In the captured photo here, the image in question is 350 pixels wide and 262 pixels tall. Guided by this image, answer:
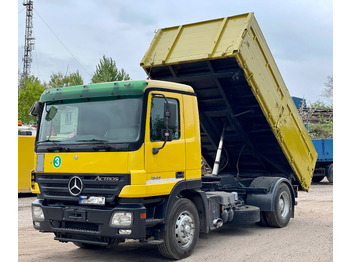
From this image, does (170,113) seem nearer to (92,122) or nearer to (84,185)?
(92,122)

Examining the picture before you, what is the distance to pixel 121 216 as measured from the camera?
6.01 m

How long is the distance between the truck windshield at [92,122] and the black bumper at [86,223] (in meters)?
0.94

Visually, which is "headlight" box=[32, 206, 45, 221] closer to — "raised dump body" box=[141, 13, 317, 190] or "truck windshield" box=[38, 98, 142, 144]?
"truck windshield" box=[38, 98, 142, 144]

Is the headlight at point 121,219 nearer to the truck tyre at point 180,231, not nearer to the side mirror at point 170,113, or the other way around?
the truck tyre at point 180,231

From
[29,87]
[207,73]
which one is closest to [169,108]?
[207,73]

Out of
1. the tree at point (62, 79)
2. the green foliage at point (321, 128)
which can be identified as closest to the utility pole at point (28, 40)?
the tree at point (62, 79)

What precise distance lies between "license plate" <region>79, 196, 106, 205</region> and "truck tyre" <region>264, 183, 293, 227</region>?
434 centimetres

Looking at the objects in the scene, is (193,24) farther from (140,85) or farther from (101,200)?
(101,200)

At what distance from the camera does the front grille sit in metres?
6.04

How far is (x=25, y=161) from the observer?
1612cm

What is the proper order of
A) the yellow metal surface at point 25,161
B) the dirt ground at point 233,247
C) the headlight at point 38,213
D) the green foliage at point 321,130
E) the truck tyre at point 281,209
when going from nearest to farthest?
the headlight at point 38,213 < the dirt ground at point 233,247 < the truck tyre at point 281,209 < the yellow metal surface at point 25,161 < the green foliage at point 321,130

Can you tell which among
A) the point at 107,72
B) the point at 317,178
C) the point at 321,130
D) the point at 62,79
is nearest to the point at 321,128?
the point at 321,130

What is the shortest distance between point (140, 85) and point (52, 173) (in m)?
1.84

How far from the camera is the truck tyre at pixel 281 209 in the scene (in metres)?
9.23
